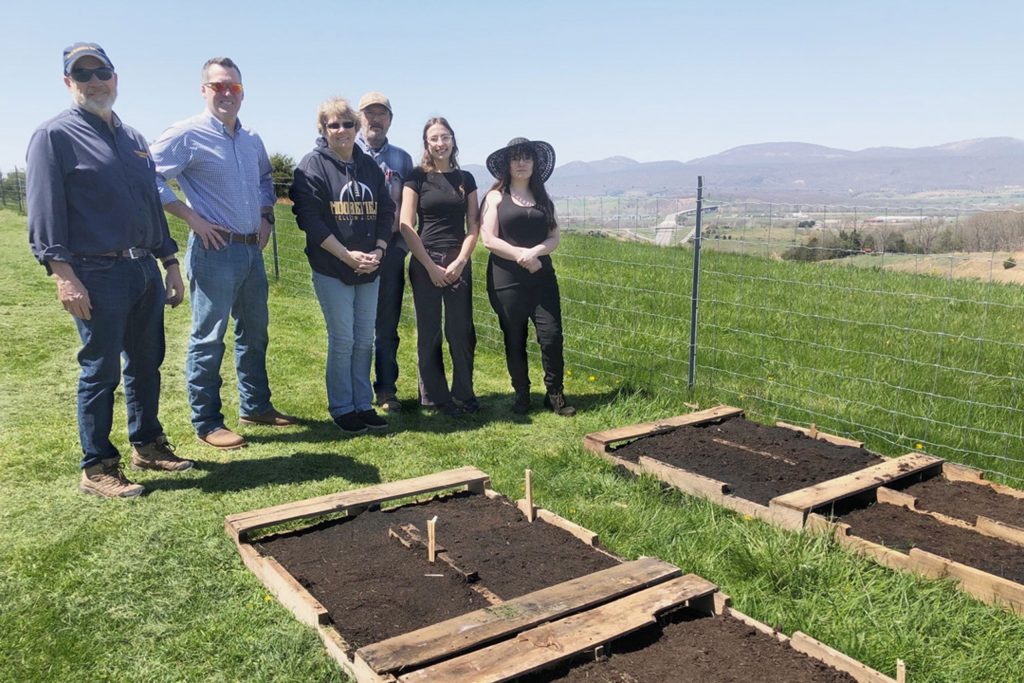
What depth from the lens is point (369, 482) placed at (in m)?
4.63

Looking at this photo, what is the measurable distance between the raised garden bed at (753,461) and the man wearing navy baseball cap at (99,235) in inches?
106

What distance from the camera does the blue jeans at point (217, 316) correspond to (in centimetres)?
496

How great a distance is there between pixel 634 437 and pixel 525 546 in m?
1.70

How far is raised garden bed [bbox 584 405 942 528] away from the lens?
4.10 m

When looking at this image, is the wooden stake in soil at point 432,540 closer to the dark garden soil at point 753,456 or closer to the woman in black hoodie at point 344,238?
the dark garden soil at point 753,456

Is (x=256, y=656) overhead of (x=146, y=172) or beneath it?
beneath

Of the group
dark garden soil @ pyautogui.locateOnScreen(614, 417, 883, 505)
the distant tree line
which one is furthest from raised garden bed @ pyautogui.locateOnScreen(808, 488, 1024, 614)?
the distant tree line

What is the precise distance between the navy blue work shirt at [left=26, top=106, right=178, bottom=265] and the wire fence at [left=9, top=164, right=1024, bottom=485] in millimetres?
3671

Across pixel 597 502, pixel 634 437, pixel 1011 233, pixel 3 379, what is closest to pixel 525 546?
pixel 597 502

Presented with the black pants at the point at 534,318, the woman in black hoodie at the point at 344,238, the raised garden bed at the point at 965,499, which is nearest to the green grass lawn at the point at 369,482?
the black pants at the point at 534,318

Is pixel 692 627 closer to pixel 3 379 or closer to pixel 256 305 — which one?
pixel 256 305

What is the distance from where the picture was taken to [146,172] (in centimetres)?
426

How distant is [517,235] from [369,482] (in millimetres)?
2088

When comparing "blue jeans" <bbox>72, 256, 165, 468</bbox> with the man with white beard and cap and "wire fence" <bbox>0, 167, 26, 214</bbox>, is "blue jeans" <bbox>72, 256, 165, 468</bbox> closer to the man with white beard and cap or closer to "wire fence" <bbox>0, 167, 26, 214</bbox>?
the man with white beard and cap
